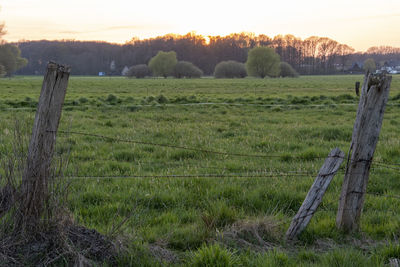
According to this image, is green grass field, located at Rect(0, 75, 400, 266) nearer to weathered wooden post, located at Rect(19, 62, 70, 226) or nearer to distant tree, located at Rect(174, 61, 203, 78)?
weathered wooden post, located at Rect(19, 62, 70, 226)

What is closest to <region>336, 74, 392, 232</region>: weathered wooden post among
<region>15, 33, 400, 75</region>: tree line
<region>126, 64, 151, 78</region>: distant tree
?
<region>126, 64, 151, 78</region>: distant tree

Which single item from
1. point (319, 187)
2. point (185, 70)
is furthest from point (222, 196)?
point (185, 70)

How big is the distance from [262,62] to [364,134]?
9704cm

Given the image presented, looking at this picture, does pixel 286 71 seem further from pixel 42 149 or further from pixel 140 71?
pixel 42 149

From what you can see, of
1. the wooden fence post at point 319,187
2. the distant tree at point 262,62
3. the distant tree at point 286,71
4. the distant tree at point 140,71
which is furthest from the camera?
the distant tree at point 140,71

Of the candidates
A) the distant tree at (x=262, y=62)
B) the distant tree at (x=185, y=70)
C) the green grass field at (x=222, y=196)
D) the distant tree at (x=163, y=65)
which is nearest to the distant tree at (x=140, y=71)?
the distant tree at (x=163, y=65)

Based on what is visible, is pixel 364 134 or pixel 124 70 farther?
pixel 124 70

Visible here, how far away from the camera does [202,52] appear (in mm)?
154750

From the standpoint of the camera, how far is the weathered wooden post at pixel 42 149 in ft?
11.8

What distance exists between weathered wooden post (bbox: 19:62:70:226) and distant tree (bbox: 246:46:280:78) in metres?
97.7

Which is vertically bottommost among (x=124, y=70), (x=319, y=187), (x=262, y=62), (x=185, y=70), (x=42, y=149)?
(x=319, y=187)

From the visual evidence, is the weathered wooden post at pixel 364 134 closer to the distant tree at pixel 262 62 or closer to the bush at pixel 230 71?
the distant tree at pixel 262 62

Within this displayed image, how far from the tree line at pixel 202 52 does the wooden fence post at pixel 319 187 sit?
467 ft

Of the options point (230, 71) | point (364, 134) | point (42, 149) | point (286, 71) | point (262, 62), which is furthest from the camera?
point (286, 71)
